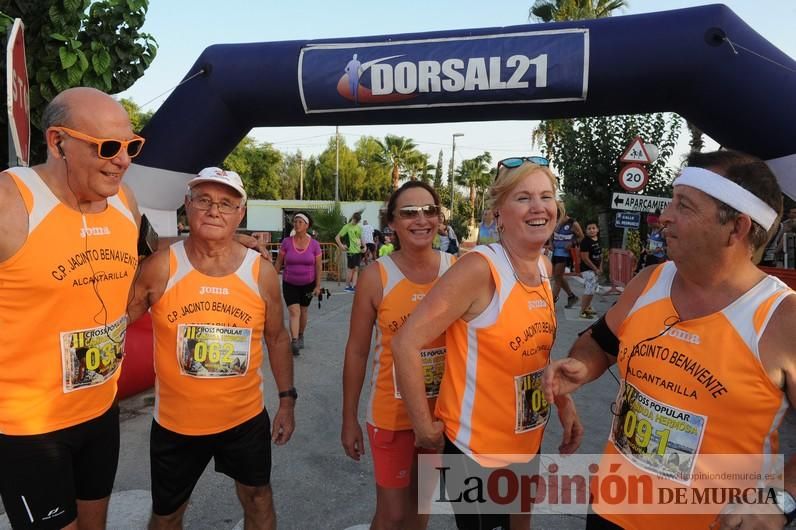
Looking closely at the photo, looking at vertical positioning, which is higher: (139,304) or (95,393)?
(139,304)

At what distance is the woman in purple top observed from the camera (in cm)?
700

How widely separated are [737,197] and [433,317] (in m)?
1.04

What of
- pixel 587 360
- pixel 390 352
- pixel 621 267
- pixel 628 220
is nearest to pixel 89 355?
pixel 390 352

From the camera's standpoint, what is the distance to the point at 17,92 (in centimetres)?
297

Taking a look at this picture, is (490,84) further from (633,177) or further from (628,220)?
(628,220)

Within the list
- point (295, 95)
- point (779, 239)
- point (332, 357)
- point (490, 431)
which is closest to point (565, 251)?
point (779, 239)

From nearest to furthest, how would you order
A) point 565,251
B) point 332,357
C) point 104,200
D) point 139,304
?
point 104,200 → point 139,304 → point 332,357 → point 565,251

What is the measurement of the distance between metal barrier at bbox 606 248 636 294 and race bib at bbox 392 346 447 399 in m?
10.1

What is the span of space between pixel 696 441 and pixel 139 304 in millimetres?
2256

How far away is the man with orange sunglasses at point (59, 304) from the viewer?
179cm

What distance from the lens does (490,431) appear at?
191 cm

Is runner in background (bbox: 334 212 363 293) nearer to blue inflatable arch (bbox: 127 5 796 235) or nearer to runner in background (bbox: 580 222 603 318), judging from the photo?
runner in background (bbox: 580 222 603 318)

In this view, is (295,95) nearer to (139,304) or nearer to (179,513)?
(139,304)
